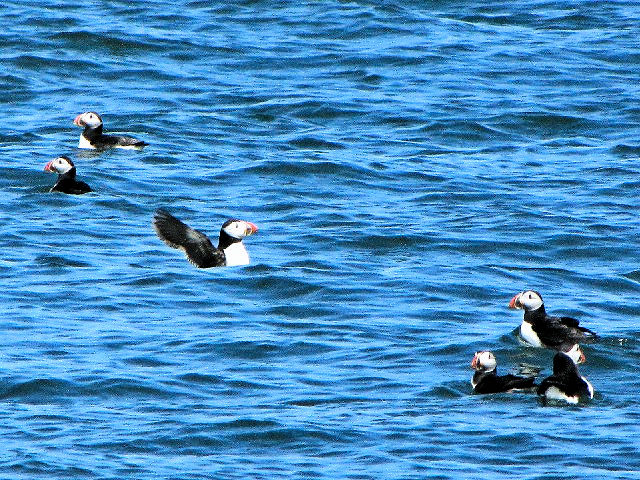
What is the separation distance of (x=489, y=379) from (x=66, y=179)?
28.1 ft

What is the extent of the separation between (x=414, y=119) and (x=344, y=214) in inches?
197

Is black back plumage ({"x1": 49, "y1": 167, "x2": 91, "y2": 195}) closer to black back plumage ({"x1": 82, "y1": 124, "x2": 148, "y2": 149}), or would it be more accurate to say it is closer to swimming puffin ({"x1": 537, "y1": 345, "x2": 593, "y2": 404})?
black back plumage ({"x1": 82, "y1": 124, "x2": 148, "y2": 149})

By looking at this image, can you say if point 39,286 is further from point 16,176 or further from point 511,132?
point 511,132

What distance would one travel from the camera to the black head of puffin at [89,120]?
2078 cm

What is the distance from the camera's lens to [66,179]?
1850 centimetres

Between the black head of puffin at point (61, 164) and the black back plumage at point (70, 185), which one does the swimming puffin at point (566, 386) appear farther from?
the black head of puffin at point (61, 164)

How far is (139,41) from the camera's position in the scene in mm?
27125

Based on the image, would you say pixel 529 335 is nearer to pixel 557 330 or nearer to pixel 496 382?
pixel 557 330

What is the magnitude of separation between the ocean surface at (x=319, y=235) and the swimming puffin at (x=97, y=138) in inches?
7.4

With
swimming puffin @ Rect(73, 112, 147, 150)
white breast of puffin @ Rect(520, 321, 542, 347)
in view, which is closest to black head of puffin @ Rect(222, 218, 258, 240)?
white breast of puffin @ Rect(520, 321, 542, 347)

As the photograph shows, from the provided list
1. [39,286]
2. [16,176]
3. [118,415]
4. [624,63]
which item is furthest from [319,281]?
[624,63]

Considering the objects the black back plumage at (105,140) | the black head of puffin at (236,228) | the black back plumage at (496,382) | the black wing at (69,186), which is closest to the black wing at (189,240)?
the black head of puffin at (236,228)

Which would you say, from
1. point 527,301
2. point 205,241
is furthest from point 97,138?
point 527,301

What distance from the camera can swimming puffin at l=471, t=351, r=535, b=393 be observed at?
1117 cm
